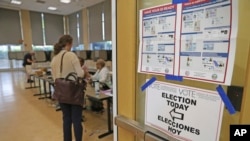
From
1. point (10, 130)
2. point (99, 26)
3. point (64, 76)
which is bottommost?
point (10, 130)

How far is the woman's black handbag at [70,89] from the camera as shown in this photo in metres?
1.98

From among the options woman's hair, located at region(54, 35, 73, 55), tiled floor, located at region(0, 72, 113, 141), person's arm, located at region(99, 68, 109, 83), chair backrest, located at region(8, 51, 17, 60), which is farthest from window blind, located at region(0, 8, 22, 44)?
woman's hair, located at region(54, 35, 73, 55)

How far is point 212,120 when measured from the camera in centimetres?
60

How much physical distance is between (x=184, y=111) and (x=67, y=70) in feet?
5.42

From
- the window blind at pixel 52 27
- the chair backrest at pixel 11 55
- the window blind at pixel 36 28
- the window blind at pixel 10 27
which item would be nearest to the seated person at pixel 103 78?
the chair backrest at pixel 11 55

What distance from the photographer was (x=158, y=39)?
2.42ft

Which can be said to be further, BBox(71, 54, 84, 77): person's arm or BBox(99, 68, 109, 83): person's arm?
BBox(99, 68, 109, 83): person's arm

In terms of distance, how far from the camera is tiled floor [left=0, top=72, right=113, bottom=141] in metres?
2.74

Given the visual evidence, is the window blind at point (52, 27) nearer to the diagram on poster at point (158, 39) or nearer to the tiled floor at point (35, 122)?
the tiled floor at point (35, 122)

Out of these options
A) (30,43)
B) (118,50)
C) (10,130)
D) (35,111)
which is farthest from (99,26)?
(118,50)

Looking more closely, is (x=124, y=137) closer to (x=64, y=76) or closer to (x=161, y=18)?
(x=161, y=18)

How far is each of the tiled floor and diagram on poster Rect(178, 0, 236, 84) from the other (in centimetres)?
236

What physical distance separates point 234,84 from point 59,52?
6.47ft

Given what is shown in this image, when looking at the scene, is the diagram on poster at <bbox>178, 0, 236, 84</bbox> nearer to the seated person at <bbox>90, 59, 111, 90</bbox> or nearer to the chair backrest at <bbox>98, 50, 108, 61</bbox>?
the seated person at <bbox>90, 59, 111, 90</bbox>
